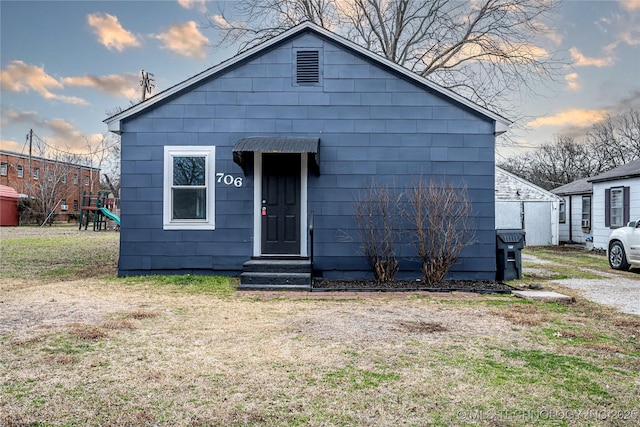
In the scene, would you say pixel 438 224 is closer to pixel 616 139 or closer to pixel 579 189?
pixel 579 189

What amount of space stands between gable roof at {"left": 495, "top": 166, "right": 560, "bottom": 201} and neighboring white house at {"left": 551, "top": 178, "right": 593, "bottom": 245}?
1.14 metres

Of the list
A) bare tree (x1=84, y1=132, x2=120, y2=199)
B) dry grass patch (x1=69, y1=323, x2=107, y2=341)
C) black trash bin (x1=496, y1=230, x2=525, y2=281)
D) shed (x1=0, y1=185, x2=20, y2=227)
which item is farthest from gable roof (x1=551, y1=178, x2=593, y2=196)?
shed (x1=0, y1=185, x2=20, y2=227)

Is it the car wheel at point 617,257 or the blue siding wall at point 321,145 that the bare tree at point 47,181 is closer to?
the blue siding wall at point 321,145

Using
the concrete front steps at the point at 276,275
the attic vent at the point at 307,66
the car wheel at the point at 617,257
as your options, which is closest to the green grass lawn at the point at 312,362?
the concrete front steps at the point at 276,275

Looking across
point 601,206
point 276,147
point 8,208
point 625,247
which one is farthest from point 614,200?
point 8,208

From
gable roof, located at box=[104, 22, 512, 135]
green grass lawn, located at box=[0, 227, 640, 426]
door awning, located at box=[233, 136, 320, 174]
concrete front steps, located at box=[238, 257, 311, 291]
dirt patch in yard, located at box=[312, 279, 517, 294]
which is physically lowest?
green grass lawn, located at box=[0, 227, 640, 426]

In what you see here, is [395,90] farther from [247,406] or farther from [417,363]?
[247,406]

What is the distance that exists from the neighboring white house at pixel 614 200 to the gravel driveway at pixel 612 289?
5.28m

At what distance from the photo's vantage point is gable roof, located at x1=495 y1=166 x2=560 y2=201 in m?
18.7

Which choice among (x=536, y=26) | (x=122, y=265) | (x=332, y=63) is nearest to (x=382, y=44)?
(x=536, y=26)

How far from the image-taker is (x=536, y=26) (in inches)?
651

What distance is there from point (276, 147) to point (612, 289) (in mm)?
6434

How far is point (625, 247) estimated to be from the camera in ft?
33.8

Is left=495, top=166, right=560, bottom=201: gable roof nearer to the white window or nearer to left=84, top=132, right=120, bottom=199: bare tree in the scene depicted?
the white window
